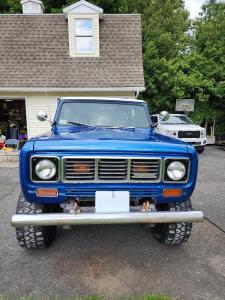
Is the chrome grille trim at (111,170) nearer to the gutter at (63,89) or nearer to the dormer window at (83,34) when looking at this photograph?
the gutter at (63,89)

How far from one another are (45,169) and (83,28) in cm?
973

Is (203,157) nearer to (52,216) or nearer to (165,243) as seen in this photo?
(165,243)

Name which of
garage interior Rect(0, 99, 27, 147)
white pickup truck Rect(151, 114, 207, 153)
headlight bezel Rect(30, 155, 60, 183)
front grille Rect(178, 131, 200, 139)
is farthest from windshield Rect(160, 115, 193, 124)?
headlight bezel Rect(30, 155, 60, 183)

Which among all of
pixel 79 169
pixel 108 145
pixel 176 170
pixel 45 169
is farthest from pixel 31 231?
pixel 176 170

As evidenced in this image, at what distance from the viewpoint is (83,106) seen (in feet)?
13.0

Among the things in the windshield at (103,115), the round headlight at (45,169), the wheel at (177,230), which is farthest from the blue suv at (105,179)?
the windshield at (103,115)

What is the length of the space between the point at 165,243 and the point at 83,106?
2292 millimetres

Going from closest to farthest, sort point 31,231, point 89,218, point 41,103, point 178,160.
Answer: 1. point 89,218
2. point 178,160
3. point 31,231
4. point 41,103

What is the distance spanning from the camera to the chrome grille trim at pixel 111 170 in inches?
100

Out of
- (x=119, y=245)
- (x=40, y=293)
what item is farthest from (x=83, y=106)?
(x=40, y=293)

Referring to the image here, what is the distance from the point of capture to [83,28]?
1071 centimetres

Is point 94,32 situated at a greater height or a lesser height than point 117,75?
greater

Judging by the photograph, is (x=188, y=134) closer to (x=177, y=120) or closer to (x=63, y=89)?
(x=177, y=120)

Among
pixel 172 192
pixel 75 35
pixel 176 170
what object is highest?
pixel 75 35
